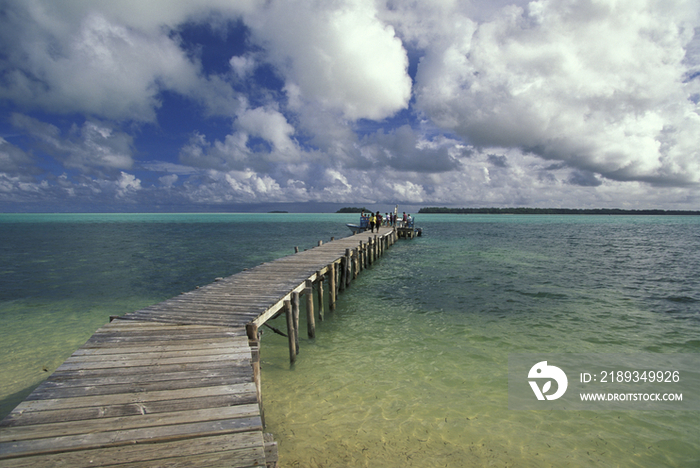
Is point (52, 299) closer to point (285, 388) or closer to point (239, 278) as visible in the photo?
point (239, 278)

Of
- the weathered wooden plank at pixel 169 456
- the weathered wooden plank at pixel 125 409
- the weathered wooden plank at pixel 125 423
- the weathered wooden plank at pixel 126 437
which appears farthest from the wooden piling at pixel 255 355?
the weathered wooden plank at pixel 169 456

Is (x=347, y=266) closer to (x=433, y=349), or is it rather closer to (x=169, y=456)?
(x=433, y=349)

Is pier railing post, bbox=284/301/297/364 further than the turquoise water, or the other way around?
pier railing post, bbox=284/301/297/364

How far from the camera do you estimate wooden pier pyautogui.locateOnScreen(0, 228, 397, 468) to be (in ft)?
10.7

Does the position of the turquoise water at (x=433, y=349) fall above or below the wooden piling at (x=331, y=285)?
below

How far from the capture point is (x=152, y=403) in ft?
13.2

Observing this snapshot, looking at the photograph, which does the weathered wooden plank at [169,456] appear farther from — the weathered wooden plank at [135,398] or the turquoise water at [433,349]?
the turquoise water at [433,349]

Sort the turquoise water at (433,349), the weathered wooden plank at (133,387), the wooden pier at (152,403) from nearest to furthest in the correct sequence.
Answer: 1. the wooden pier at (152,403)
2. the weathered wooden plank at (133,387)
3. the turquoise water at (433,349)

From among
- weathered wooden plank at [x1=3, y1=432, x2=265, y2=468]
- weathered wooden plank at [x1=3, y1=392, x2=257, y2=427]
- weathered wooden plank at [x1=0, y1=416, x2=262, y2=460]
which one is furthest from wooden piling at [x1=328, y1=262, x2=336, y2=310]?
weathered wooden plank at [x1=3, y1=432, x2=265, y2=468]

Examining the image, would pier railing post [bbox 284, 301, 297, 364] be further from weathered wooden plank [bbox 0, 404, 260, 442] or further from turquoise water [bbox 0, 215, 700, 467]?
weathered wooden plank [bbox 0, 404, 260, 442]

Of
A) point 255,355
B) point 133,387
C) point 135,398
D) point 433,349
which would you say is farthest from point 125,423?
point 433,349

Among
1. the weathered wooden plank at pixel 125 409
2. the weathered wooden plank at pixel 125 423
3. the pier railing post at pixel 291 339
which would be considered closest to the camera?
the weathered wooden plank at pixel 125 423

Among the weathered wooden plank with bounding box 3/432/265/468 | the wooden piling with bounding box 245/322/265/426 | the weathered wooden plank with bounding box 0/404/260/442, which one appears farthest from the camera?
the wooden piling with bounding box 245/322/265/426

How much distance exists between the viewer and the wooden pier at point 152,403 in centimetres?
326
